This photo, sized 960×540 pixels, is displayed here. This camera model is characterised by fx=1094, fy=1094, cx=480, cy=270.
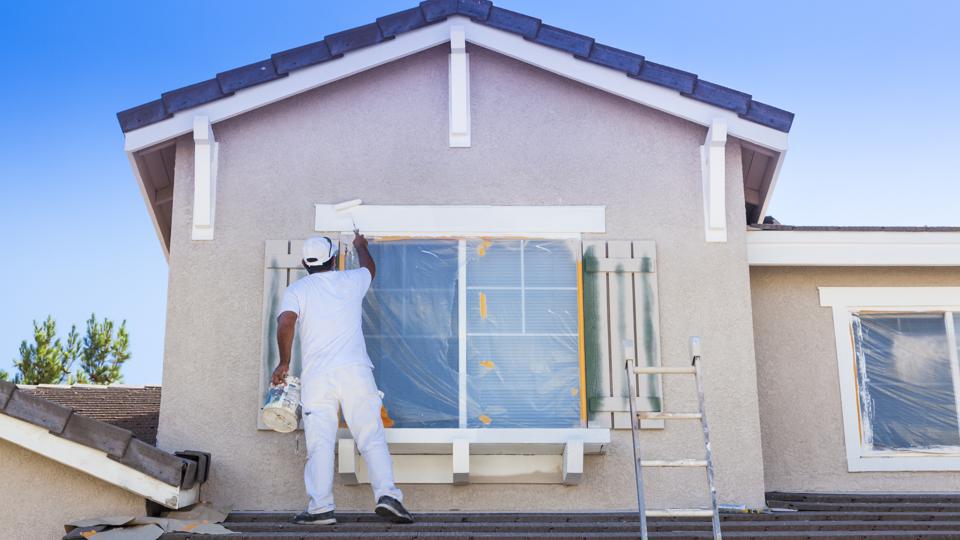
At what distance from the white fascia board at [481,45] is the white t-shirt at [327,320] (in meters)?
1.57

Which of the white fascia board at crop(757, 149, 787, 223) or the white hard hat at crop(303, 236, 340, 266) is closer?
the white hard hat at crop(303, 236, 340, 266)

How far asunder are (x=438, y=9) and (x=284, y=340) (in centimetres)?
279

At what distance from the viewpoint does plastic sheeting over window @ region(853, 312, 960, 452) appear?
8352mm

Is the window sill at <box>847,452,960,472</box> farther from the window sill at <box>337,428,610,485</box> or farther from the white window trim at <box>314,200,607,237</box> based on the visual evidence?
the white window trim at <box>314,200,607,237</box>

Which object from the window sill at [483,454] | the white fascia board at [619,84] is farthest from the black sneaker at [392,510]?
the white fascia board at [619,84]

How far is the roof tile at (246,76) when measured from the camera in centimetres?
793

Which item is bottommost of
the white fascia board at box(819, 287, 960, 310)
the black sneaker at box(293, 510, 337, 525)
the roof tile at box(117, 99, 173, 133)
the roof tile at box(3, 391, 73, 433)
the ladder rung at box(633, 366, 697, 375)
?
the black sneaker at box(293, 510, 337, 525)

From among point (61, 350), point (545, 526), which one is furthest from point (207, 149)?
point (61, 350)

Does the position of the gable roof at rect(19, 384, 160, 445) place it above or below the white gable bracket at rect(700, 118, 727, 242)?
below

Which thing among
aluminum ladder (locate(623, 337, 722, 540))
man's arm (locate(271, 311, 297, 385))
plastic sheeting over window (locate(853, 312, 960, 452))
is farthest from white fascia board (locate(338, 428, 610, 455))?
plastic sheeting over window (locate(853, 312, 960, 452))

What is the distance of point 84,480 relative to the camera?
6684mm

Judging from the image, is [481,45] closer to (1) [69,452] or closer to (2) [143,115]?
(2) [143,115]

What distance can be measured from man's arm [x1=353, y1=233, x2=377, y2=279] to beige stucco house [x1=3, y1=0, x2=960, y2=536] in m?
0.19

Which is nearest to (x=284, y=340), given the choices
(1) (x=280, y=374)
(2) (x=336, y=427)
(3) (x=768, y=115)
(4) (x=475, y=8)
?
(1) (x=280, y=374)
